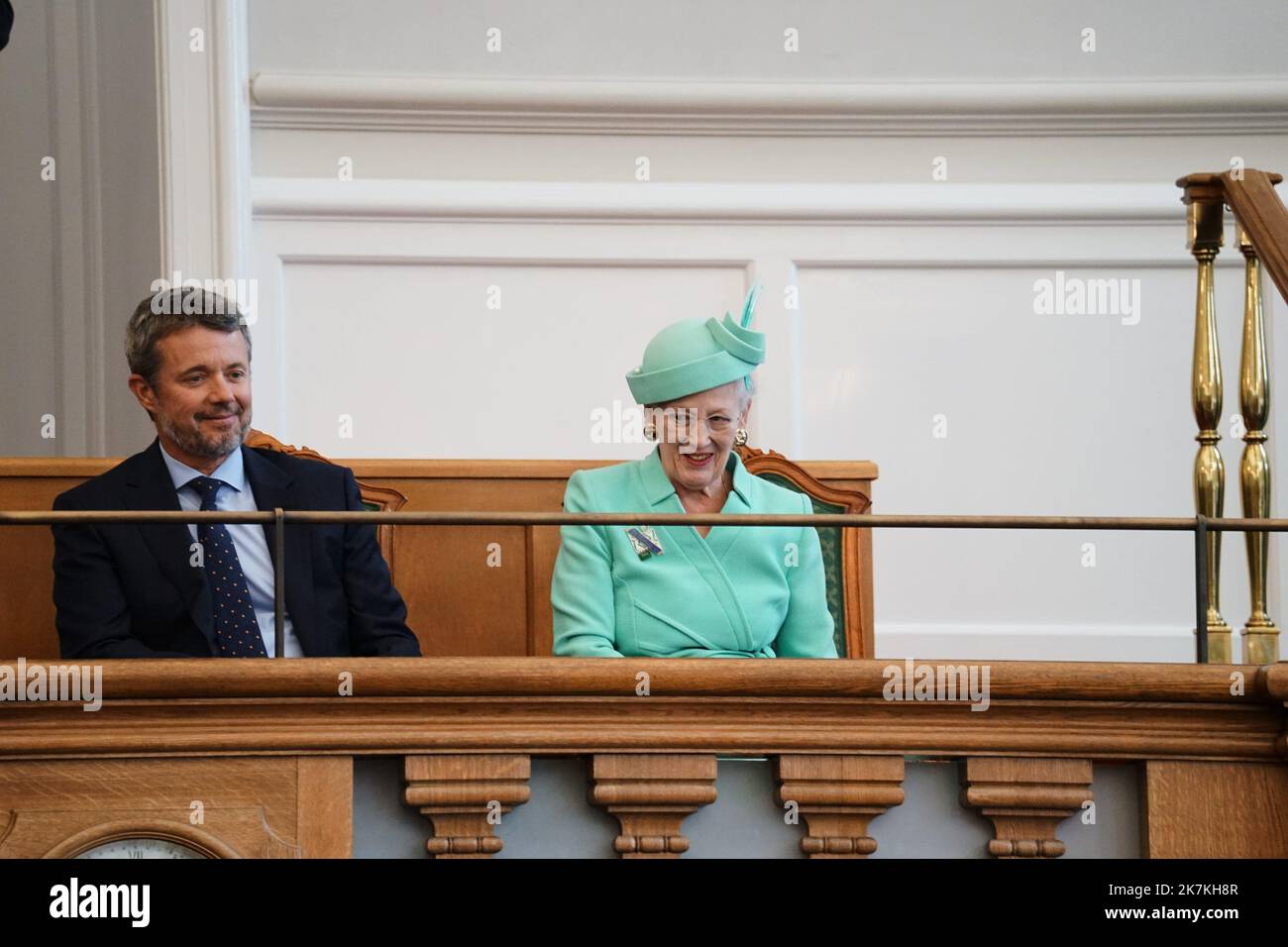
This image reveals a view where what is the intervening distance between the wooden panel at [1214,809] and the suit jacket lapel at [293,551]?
4.17 feet

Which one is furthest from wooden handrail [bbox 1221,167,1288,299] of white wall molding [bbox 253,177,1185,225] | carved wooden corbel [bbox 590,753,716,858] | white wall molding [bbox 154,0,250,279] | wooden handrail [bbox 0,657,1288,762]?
white wall molding [bbox 154,0,250,279]

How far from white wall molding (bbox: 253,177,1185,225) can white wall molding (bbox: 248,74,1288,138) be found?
18 cm

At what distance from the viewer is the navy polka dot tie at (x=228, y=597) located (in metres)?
2.78

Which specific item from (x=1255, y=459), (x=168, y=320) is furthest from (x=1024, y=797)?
(x=168, y=320)

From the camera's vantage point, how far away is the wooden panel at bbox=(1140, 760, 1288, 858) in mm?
2451

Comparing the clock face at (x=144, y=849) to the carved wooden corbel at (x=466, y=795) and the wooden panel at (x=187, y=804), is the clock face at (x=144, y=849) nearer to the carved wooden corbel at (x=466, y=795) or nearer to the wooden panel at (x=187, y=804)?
the wooden panel at (x=187, y=804)

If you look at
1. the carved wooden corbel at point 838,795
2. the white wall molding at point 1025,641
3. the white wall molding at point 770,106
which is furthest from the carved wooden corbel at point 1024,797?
the white wall molding at point 770,106

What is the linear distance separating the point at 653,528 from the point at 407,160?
9.62 feet

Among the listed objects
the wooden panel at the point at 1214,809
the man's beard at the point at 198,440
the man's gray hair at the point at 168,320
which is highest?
the man's gray hair at the point at 168,320

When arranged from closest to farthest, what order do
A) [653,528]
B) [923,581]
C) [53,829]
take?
[53,829], [653,528], [923,581]

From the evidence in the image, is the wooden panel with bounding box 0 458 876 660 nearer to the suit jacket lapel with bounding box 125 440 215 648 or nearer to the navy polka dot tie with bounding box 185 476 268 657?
the suit jacket lapel with bounding box 125 440 215 648

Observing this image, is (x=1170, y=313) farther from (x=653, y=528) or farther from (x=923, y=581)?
(x=653, y=528)

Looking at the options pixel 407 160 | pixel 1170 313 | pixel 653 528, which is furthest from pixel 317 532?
pixel 1170 313

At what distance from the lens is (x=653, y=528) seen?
9.60ft
